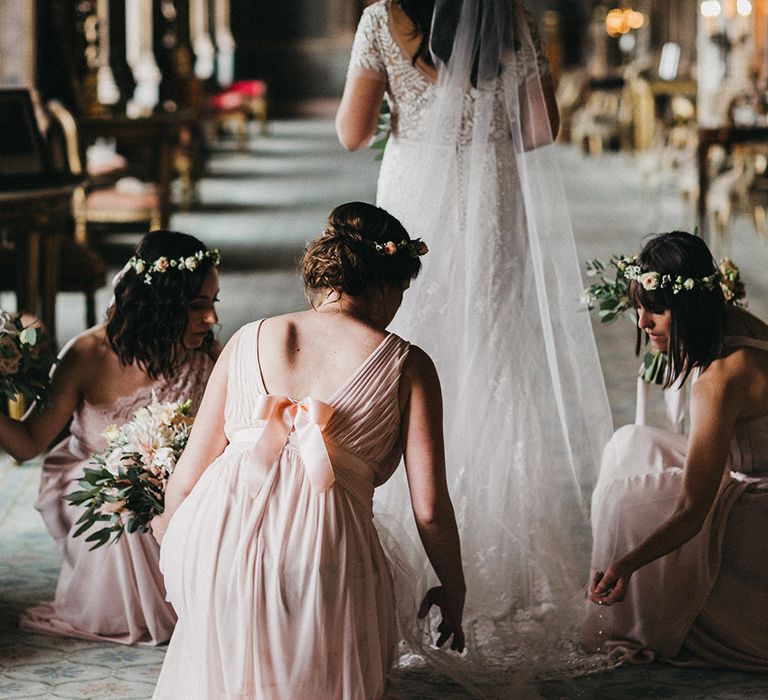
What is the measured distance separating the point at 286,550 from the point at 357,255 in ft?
1.91

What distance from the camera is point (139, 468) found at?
288 centimetres

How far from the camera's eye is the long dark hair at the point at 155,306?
3.23 m

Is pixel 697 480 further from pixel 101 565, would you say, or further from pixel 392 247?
pixel 101 565

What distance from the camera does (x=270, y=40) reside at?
25.4 m

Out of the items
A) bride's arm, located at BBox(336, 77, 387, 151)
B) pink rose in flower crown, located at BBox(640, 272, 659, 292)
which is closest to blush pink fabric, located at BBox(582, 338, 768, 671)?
pink rose in flower crown, located at BBox(640, 272, 659, 292)

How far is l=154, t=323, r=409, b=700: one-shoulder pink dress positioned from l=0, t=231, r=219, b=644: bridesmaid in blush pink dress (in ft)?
2.49

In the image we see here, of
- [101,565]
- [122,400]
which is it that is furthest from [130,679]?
[122,400]

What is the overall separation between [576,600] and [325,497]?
1035 mm

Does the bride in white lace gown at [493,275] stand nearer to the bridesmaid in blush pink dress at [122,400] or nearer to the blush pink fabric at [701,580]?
the blush pink fabric at [701,580]

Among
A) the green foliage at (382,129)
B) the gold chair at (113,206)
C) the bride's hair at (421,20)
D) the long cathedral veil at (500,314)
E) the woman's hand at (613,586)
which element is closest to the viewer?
the woman's hand at (613,586)

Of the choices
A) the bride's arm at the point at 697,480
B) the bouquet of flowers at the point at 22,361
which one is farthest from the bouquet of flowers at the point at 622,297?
the bouquet of flowers at the point at 22,361

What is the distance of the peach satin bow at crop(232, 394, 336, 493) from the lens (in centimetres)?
234

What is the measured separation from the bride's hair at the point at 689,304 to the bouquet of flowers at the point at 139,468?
43.2 inches

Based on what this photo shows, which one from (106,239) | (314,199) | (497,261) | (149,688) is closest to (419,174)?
(497,261)
